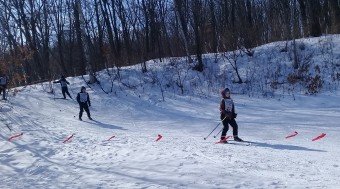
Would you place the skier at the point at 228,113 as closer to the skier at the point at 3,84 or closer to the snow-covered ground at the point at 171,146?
the snow-covered ground at the point at 171,146

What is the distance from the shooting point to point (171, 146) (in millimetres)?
10719

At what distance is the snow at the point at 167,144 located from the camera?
728cm

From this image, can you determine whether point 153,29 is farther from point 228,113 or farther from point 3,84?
point 228,113

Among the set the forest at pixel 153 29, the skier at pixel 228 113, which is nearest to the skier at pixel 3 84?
the forest at pixel 153 29

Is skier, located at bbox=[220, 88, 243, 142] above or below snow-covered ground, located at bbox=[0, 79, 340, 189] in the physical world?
above

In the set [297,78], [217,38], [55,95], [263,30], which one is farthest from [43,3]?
[297,78]

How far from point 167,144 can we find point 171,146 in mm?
453

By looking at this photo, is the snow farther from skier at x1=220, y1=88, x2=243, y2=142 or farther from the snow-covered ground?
skier at x1=220, y1=88, x2=243, y2=142

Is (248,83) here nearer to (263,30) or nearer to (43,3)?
(263,30)

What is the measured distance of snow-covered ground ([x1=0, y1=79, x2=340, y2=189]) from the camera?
285 inches

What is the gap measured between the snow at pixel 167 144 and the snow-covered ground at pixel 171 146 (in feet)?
0.08

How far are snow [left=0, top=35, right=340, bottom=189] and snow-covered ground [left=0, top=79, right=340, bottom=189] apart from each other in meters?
0.03

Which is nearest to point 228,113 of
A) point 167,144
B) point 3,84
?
point 167,144

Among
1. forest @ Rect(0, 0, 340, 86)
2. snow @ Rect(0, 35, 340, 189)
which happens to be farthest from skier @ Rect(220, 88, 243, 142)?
forest @ Rect(0, 0, 340, 86)
